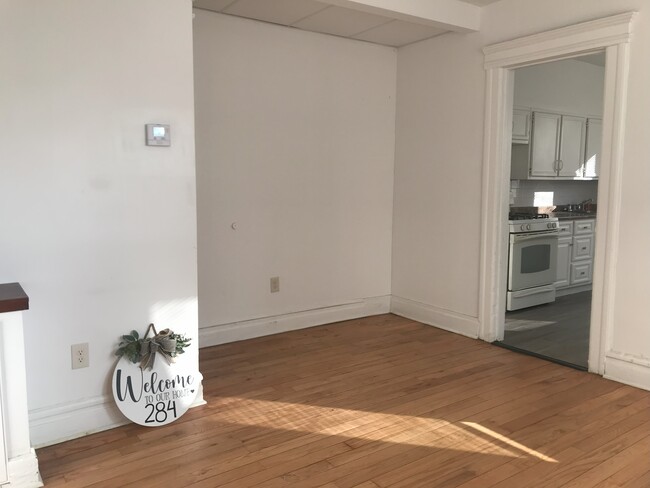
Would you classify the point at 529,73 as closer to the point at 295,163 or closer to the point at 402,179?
the point at 402,179

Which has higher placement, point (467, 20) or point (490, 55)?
point (467, 20)

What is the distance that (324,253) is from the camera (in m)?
4.52

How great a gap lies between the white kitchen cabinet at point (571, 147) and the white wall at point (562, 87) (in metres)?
0.11

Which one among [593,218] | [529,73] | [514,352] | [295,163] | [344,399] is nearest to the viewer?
[344,399]

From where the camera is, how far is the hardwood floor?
2.28 metres

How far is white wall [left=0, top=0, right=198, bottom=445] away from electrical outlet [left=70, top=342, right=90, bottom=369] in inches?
1.0

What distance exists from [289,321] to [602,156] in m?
2.51

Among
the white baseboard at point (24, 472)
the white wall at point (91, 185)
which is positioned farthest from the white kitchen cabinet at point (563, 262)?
the white baseboard at point (24, 472)

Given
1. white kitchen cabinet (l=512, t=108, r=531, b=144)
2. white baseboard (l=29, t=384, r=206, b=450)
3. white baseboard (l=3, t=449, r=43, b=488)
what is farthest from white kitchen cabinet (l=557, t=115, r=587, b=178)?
white baseboard (l=3, t=449, r=43, b=488)

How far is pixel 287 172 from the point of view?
13.9 feet

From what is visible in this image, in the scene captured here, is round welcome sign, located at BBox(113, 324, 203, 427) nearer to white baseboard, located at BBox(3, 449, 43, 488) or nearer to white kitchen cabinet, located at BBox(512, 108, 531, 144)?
white baseboard, located at BBox(3, 449, 43, 488)

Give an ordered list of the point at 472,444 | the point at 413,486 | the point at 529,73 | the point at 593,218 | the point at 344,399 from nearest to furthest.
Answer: the point at 413,486
the point at 472,444
the point at 344,399
the point at 529,73
the point at 593,218

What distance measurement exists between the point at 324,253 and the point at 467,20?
207 centimetres

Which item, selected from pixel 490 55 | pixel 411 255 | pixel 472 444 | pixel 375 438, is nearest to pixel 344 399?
pixel 375 438
